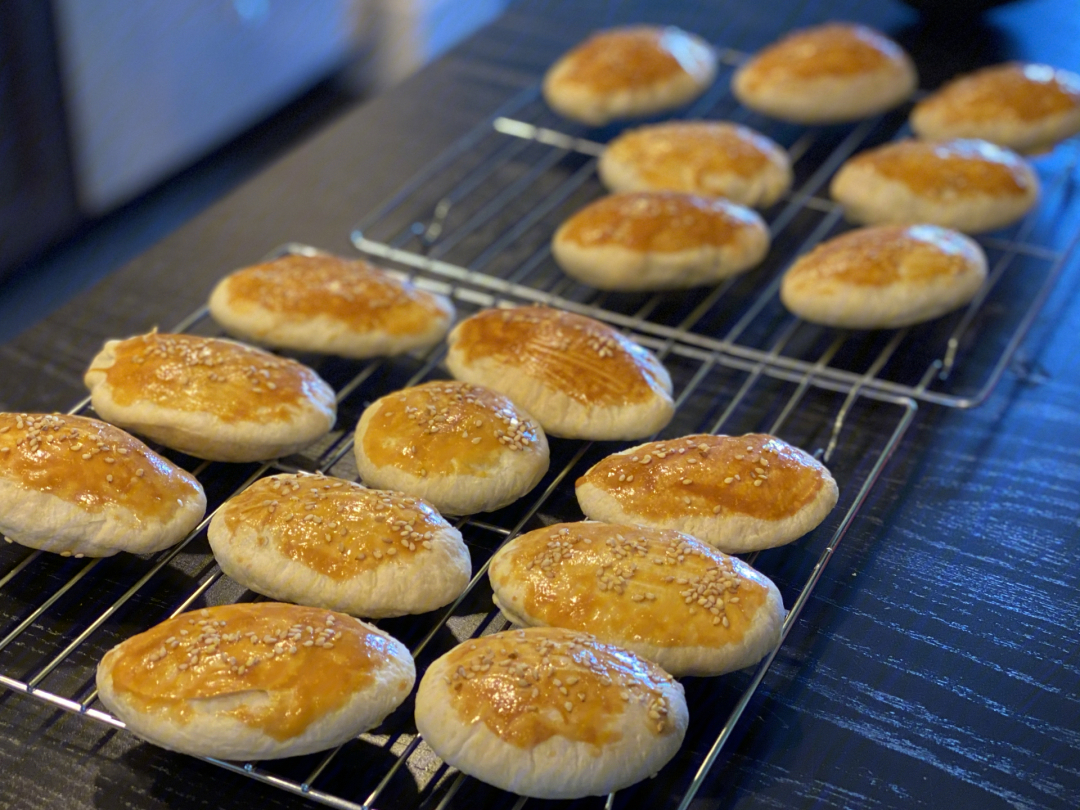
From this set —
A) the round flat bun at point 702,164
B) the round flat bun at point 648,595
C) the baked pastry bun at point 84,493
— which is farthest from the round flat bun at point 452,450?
the round flat bun at point 702,164

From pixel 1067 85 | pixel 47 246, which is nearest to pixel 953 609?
pixel 1067 85

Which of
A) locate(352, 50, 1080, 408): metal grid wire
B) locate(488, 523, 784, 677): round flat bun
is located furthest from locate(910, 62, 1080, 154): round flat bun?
locate(488, 523, 784, 677): round flat bun

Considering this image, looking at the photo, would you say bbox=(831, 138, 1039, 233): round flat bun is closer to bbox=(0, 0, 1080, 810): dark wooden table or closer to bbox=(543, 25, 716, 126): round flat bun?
bbox=(0, 0, 1080, 810): dark wooden table

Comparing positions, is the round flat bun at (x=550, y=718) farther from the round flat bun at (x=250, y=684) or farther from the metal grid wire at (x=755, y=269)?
the metal grid wire at (x=755, y=269)

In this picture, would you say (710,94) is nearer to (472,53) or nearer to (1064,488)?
(472,53)

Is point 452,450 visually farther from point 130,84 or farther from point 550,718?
point 130,84

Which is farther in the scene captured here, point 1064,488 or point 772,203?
point 772,203

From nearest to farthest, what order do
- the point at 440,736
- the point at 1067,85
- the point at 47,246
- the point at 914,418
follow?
the point at 440,736, the point at 914,418, the point at 1067,85, the point at 47,246
